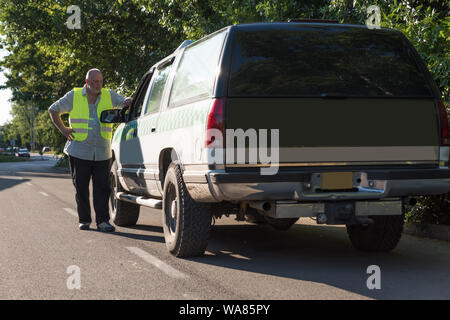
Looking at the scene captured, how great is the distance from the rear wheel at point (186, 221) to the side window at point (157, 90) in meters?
1.23

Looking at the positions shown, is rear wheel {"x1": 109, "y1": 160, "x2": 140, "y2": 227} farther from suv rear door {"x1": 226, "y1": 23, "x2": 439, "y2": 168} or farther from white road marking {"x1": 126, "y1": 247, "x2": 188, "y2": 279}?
suv rear door {"x1": 226, "y1": 23, "x2": 439, "y2": 168}

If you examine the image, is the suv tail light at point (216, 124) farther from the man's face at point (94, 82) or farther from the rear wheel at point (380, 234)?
the man's face at point (94, 82)

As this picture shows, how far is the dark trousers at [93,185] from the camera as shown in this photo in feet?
26.2

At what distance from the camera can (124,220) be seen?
8438 mm

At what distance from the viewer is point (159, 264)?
17.9ft

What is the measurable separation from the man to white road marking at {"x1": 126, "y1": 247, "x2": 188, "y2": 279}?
1716 millimetres

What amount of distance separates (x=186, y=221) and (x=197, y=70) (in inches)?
54.7

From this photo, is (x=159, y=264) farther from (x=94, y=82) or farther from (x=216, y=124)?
(x=94, y=82)

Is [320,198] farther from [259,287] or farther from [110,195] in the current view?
[110,195]

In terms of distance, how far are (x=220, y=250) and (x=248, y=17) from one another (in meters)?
6.73

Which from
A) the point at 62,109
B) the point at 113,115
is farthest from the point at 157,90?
the point at 62,109

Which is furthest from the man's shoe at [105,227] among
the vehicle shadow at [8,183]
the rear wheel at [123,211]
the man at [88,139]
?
the vehicle shadow at [8,183]

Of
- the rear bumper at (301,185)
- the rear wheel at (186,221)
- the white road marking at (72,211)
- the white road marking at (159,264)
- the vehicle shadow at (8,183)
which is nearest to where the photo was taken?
the rear bumper at (301,185)


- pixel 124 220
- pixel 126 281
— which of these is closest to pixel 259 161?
pixel 126 281
